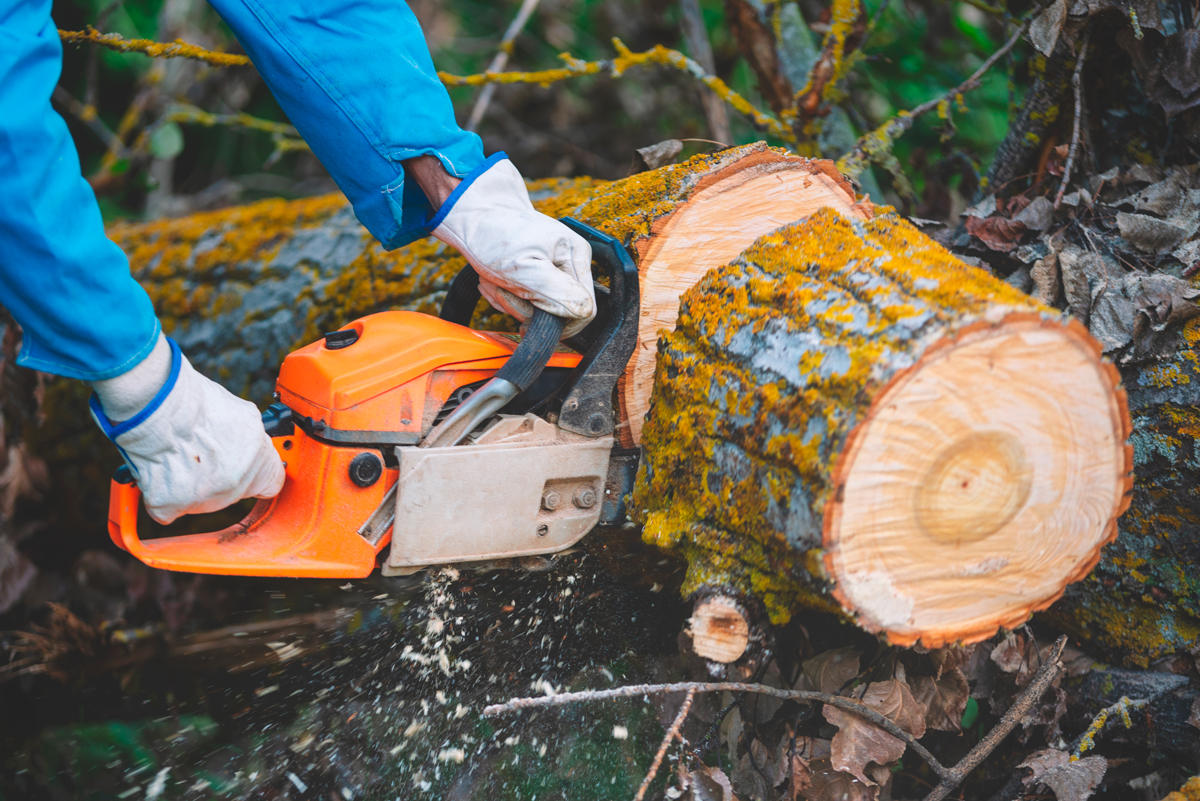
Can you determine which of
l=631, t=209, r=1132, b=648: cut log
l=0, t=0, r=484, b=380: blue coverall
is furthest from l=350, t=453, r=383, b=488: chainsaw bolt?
l=631, t=209, r=1132, b=648: cut log

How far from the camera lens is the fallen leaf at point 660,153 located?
6.94 feet

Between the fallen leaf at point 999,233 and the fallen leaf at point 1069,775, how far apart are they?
1248mm

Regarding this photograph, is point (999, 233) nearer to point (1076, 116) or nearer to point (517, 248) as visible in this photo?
point (1076, 116)

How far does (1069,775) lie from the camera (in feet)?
5.12

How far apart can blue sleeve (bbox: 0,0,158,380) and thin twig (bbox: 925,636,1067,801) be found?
187 centimetres

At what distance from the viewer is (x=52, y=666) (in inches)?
101

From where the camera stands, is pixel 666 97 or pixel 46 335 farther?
pixel 666 97

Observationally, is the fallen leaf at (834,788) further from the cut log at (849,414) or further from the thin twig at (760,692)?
the cut log at (849,414)

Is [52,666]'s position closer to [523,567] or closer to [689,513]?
[523,567]

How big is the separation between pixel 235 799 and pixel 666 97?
467cm

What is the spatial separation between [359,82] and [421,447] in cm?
81

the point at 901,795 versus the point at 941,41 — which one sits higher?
the point at 941,41

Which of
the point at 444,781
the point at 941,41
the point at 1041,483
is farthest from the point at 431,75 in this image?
the point at 941,41

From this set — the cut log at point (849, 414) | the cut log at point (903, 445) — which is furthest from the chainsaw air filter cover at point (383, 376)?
the cut log at point (903, 445)
